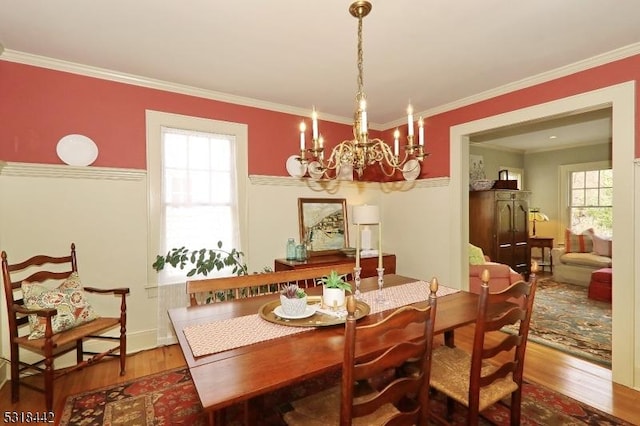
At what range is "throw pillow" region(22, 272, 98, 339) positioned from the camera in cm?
226

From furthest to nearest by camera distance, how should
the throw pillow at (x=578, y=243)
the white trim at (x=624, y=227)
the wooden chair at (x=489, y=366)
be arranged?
the throw pillow at (x=578, y=243), the white trim at (x=624, y=227), the wooden chair at (x=489, y=366)

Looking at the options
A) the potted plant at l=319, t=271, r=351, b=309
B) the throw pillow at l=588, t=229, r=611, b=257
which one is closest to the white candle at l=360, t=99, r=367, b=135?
the potted plant at l=319, t=271, r=351, b=309

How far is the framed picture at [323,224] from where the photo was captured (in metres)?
3.91

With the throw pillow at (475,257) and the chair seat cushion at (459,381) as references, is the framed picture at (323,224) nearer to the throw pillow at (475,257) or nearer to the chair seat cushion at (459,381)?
the throw pillow at (475,257)

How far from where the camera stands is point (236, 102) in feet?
11.4

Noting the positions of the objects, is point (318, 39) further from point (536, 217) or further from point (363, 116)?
point (536, 217)

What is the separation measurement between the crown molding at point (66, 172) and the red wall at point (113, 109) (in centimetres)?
6

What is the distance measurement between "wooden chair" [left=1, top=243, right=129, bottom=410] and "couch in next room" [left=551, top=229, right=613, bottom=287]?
6.48m

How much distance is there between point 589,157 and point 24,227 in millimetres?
8545

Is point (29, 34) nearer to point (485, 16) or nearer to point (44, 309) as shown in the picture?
point (44, 309)

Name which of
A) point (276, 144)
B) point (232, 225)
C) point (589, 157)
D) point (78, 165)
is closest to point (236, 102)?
point (276, 144)

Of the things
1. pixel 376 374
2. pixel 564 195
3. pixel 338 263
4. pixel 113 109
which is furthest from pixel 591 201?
pixel 113 109

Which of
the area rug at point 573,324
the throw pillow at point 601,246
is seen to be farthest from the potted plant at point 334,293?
the throw pillow at point 601,246

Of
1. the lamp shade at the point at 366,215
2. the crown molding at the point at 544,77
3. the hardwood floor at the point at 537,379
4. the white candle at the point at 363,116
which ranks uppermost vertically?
the crown molding at the point at 544,77
